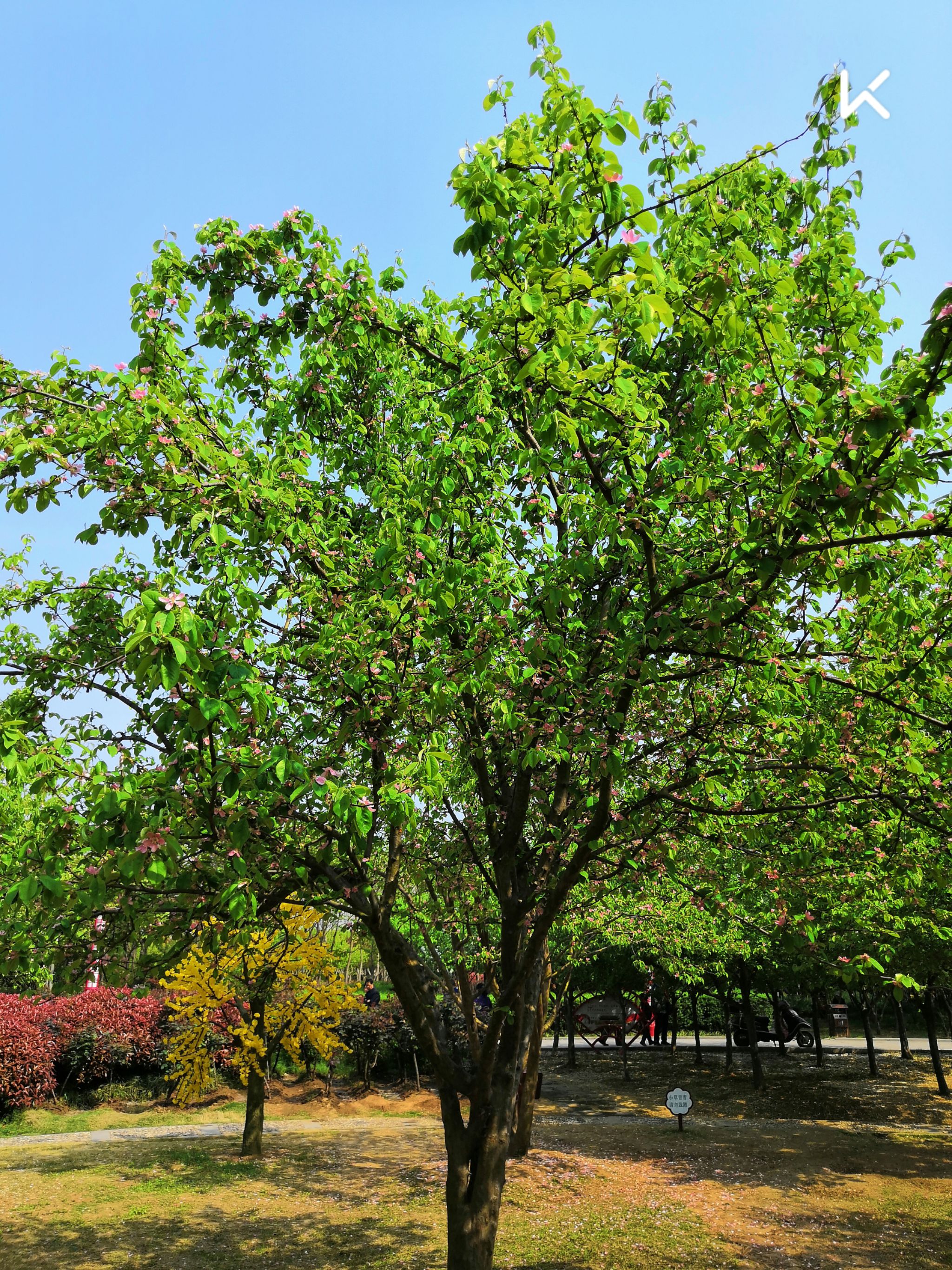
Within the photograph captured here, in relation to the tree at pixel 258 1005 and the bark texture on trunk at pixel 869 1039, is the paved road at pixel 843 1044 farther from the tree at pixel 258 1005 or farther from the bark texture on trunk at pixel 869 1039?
the tree at pixel 258 1005

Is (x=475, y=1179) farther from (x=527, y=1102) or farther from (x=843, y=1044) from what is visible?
(x=843, y=1044)

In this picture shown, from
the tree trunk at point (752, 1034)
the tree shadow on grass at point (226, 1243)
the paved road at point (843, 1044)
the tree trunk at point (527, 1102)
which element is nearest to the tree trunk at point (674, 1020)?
the paved road at point (843, 1044)

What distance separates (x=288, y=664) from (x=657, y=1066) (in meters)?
29.6

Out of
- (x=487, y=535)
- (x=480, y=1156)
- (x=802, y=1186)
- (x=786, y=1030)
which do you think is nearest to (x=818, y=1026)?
(x=786, y=1030)

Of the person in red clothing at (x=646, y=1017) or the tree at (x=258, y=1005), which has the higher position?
the tree at (x=258, y=1005)

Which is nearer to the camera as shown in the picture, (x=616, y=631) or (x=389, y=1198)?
(x=616, y=631)

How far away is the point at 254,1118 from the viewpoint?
15414 millimetres

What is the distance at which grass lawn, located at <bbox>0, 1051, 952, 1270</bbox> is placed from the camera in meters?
9.94

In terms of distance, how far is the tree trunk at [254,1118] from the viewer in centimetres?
1534

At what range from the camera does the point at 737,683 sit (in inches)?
264

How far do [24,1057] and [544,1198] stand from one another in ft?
44.7

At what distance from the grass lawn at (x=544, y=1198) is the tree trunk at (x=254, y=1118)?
14.5 inches

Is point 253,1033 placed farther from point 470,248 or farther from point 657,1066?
point 657,1066

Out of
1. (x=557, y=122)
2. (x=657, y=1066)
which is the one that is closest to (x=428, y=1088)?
(x=657, y=1066)
